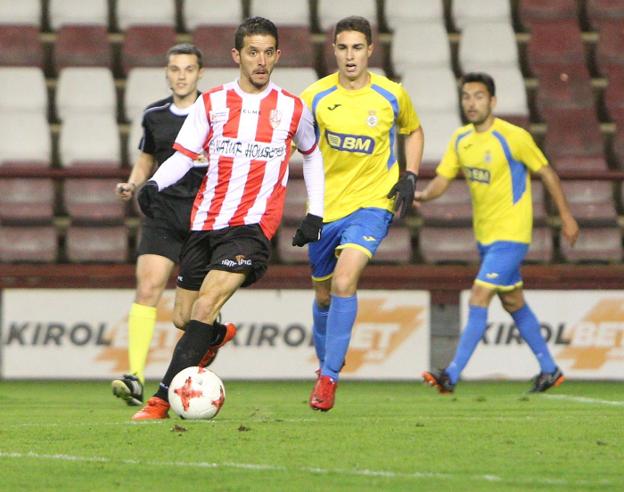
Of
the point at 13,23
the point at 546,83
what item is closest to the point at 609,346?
the point at 546,83

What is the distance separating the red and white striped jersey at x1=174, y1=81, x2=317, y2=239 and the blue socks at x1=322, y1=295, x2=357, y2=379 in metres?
0.72

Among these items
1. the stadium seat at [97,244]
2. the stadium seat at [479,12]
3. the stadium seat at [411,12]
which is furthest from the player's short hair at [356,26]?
the stadium seat at [479,12]

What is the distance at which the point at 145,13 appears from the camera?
1329 centimetres

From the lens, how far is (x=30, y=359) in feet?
34.6

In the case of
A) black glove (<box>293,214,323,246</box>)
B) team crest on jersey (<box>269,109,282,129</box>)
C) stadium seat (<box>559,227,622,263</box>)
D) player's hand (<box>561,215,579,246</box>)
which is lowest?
stadium seat (<box>559,227,622,263</box>)

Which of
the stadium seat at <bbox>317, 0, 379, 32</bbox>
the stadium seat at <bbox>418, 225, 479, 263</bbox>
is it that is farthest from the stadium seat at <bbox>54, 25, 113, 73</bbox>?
the stadium seat at <bbox>418, 225, 479, 263</bbox>

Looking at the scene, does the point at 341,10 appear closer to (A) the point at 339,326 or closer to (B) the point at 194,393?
(A) the point at 339,326

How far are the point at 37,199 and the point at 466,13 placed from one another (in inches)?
179

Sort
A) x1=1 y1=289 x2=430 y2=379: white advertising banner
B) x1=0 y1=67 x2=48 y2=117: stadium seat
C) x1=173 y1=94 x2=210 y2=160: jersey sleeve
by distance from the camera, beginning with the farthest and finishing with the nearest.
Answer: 1. x1=0 y1=67 x2=48 y2=117: stadium seat
2. x1=1 y1=289 x2=430 y2=379: white advertising banner
3. x1=173 y1=94 x2=210 y2=160: jersey sleeve

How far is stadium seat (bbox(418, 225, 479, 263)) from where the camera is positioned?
11359 mm

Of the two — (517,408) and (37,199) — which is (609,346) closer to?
(517,408)

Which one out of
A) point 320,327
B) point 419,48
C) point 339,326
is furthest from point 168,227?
point 419,48

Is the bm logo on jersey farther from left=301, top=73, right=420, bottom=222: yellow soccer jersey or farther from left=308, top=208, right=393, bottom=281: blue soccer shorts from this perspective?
left=308, top=208, right=393, bottom=281: blue soccer shorts

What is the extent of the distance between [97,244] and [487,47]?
13.4 ft
